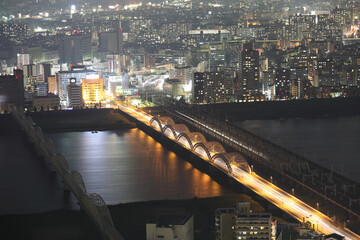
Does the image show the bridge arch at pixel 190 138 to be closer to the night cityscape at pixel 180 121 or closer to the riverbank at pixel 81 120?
the night cityscape at pixel 180 121

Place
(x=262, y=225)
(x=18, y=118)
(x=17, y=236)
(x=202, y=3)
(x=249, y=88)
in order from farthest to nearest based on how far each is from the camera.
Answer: (x=202, y=3) → (x=249, y=88) → (x=18, y=118) → (x=17, y=236) → (x=262, y=225)

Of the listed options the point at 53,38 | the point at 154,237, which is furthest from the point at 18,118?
the point at 53,38

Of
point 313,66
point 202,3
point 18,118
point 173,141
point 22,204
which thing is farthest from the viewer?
point 202,3

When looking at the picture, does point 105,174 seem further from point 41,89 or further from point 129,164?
point 41,89

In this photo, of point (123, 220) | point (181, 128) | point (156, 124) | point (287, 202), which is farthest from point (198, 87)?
point (123, 220)

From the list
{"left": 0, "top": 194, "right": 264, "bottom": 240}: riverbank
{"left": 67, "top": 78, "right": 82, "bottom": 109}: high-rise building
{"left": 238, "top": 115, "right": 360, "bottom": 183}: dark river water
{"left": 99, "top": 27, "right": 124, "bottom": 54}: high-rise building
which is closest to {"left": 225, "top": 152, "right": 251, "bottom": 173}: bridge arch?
{"left": 238, "top": 115, "right": 360, "bottom": 183}: dark river water

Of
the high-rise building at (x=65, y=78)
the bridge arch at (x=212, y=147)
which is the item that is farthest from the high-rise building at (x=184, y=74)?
the bridge arch at (x=212, y=147)

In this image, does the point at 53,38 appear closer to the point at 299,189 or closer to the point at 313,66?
the point at 313,66
